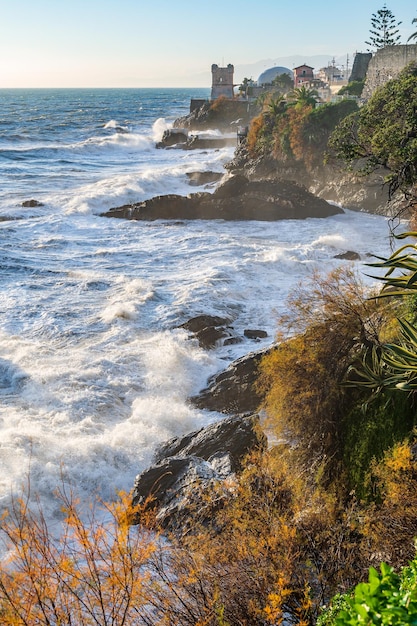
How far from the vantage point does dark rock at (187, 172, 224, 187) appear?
151 ft

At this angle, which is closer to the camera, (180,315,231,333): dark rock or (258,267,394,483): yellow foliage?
(258,267,394,483): yellow foliage

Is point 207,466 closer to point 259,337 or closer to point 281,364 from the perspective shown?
point 281,364

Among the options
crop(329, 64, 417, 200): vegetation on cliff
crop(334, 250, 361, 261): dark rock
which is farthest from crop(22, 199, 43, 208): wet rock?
crop(329, 64, 417, 200): vegetation on cliff

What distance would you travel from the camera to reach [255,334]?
1834cm

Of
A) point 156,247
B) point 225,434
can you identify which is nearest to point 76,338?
point 225,434

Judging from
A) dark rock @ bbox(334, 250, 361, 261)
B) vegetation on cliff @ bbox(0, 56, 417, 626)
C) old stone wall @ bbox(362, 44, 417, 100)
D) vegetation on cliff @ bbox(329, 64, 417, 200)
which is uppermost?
old stone wall @ bbox(362, 44, 417, 100)

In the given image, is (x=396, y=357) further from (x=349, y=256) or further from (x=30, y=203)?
(x=30, y=203)

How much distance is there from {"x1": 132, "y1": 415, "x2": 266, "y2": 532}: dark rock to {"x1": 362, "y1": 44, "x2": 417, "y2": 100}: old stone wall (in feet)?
108

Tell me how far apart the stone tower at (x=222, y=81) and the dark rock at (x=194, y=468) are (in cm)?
8411

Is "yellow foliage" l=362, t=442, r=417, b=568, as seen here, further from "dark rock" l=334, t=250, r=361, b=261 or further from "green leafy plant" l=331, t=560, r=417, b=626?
"dark rock" l=334, t=250, r=361, b=261

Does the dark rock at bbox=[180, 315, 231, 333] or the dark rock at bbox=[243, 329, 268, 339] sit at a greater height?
the dark rock at bbox=[180, 315, 231, 333]

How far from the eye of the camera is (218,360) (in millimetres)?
17031

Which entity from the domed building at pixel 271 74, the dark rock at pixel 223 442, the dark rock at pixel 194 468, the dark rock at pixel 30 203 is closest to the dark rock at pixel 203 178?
the dark rock at pixel 30 203

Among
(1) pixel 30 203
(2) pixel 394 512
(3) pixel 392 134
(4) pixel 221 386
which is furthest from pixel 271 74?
(2) pixel 394 512
